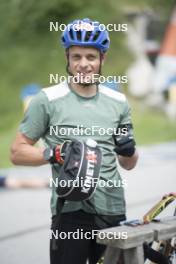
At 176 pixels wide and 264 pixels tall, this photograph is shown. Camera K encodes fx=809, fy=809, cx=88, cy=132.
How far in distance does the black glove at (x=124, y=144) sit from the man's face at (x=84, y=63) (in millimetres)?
304

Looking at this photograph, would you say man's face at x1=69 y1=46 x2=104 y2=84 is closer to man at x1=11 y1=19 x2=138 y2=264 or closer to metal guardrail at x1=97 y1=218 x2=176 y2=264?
man at x1=11 y1=19 x2=138 y2=264

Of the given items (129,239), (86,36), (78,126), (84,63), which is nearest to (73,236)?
(129,239)

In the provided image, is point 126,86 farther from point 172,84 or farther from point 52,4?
point 52,4

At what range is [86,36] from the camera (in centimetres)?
388

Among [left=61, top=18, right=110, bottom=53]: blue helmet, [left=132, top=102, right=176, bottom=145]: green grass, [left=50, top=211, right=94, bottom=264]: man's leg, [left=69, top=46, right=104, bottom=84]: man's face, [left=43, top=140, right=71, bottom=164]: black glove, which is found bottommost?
[left=132, top=102, right=176, bottom=145]: green grass

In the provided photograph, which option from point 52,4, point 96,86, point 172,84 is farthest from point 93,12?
point 96,86

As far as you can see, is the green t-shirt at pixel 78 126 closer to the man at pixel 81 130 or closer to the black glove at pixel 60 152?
the man at pixel 81 130

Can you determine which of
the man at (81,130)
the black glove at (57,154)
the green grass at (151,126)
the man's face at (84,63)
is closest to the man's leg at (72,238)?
the man at (81,130)

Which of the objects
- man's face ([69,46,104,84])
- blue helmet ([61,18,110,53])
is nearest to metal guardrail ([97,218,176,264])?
man's face ([69,46,104,84])

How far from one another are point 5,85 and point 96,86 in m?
12.1

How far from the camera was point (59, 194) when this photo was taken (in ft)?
12.0

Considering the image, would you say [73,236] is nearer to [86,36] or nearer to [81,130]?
[81,130]

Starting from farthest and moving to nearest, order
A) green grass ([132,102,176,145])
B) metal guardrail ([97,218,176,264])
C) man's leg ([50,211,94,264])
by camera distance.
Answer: green grass ([132,102,176,145]), man's leg ([50,211,94,264]), metal guardrail ([97,218,176,264])

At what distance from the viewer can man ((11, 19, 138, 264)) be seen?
3.80 m
